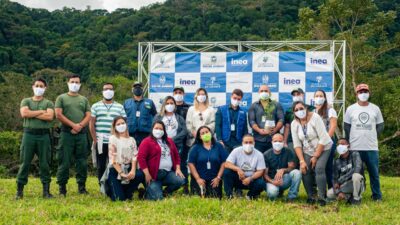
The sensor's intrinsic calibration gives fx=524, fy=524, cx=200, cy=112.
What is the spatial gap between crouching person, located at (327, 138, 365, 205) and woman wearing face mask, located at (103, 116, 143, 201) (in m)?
3.17

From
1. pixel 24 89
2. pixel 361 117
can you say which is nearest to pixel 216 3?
pixel 24 89

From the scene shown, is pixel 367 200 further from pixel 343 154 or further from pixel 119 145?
pixel 119 145

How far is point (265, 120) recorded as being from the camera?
30.1 feet

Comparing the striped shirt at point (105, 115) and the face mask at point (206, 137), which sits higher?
the striped shirt at point (105, 115)

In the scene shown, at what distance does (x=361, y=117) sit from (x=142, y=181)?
3737mm

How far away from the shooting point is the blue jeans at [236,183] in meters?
8.34

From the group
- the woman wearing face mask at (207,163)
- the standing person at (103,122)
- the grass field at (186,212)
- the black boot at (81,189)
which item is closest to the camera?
the grass field at (186,212)

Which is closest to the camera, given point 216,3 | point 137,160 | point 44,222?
point 44,222

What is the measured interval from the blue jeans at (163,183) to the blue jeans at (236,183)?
0.73 m

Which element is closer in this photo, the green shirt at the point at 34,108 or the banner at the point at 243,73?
the green shirt at the point at 34,108

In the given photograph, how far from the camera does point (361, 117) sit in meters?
8.65

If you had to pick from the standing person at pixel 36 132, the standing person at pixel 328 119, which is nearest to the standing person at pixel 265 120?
the standing person at pixel 328 119

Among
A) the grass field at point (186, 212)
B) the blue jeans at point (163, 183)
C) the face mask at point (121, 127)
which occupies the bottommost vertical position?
the grass field at point (186, 212)

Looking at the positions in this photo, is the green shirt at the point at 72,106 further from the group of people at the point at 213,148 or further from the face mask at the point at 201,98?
the face mask at the point at 201,98
